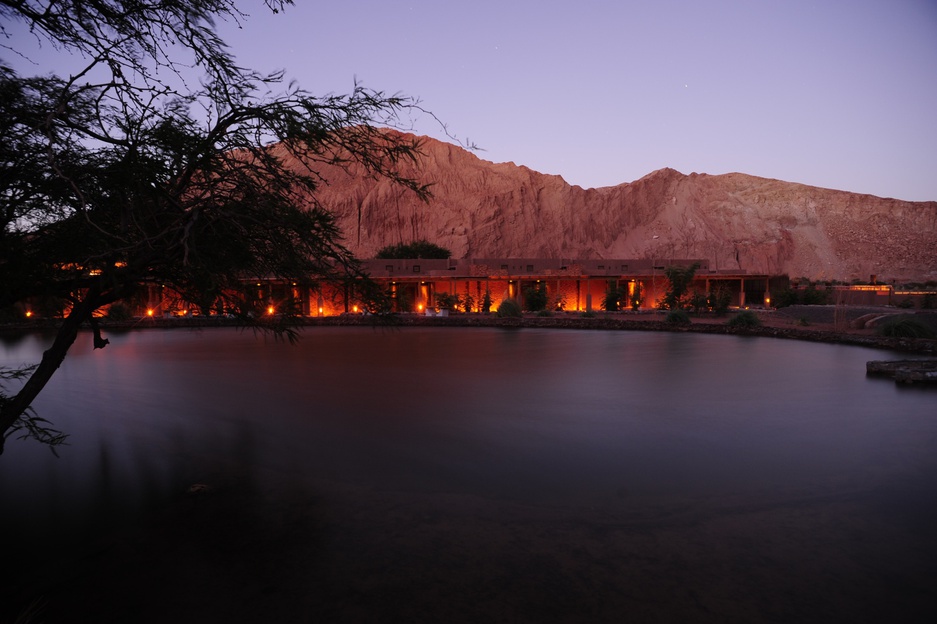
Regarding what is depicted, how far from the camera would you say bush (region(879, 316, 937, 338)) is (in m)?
19.9

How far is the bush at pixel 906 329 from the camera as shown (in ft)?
65.2

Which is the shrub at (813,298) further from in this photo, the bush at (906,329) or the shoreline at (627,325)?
the bush at (906,329)

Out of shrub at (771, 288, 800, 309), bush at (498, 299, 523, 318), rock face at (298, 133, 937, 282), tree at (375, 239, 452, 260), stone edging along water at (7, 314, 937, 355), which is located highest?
rock face at (298, 133, 937, 282)

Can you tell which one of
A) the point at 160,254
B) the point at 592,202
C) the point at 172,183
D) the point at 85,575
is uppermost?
the point at 592,202

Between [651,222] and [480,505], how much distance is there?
8269 cm

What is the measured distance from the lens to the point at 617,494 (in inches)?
269

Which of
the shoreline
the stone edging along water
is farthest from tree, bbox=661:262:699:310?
the stone edging along water

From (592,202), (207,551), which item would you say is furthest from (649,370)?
(592,202)

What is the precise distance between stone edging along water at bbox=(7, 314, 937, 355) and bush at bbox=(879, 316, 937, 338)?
48 centimetres

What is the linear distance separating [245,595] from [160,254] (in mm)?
2868

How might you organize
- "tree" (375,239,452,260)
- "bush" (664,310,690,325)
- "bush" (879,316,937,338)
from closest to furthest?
"bush" (879,316,937,338) < "bush" (664,310,690,325) < "tree" (375,239,452,260)

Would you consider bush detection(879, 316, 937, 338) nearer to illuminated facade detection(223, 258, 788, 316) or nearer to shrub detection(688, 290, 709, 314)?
shrub detection(688, 290, 709, 314)

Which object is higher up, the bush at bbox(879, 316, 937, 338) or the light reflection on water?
the bush at bbox(879, 316, 937, 338)

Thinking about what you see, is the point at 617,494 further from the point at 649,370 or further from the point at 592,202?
the point at 592,202
